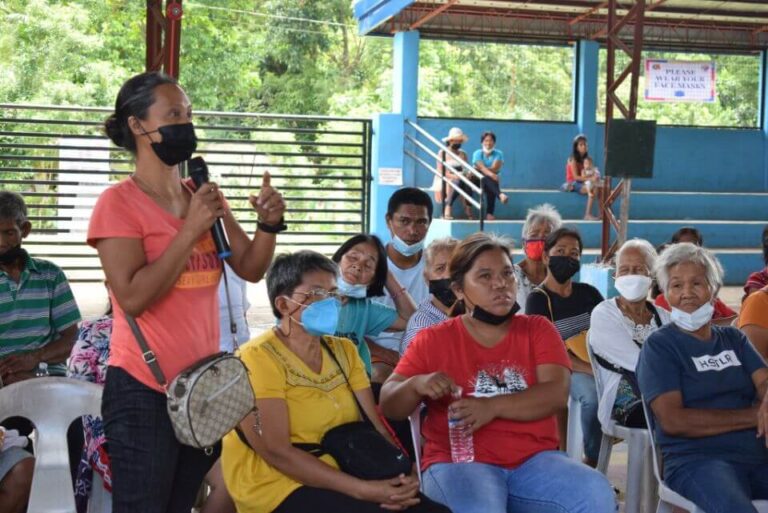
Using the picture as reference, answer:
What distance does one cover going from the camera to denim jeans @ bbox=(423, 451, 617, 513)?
3318 millimetres

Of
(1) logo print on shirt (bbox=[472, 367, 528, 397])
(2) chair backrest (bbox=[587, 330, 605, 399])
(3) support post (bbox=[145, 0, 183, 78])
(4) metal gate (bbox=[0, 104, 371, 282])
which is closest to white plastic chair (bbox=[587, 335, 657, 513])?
(2) chair backrest (bbox=[587, 330, 605, 399])

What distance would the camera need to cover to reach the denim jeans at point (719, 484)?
11.9ft

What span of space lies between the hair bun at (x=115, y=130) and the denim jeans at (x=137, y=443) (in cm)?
59

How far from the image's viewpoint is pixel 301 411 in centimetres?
333

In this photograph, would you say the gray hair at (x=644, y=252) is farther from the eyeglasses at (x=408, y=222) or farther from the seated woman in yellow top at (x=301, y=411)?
the seated woman in yellow top at (x=301, y=411)

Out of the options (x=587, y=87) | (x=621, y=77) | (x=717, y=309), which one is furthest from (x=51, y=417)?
(x=587, y=87)

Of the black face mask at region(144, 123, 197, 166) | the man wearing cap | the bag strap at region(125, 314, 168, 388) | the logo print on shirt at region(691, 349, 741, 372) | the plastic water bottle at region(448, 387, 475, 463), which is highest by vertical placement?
the man wearing cap

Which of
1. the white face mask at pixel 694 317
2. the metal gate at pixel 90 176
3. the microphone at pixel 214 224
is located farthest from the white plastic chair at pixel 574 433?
the metal gate at pixel 90 176

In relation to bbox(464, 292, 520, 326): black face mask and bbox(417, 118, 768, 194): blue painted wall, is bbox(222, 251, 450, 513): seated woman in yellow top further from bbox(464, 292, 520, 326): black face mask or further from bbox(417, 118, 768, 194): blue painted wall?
bbox(417, 118, 768, 194): blue painted wall

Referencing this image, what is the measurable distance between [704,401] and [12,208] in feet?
8.95

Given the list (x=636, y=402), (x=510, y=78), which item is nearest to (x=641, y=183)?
(x=510, y=78)

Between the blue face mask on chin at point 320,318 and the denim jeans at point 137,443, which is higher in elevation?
the blue face mask on chin at point 320,318

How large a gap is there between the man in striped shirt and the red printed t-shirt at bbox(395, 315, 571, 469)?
157 centimetres

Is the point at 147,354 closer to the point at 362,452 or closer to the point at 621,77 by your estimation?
the point at 362,452
